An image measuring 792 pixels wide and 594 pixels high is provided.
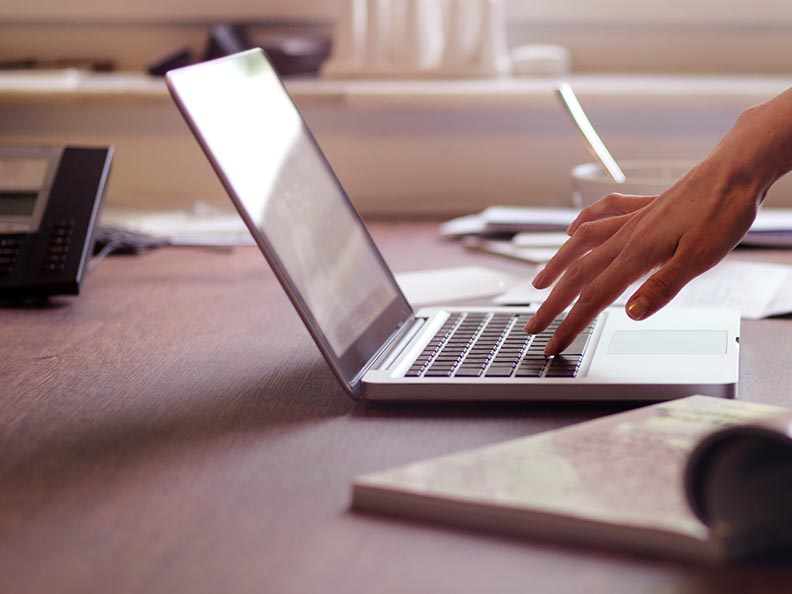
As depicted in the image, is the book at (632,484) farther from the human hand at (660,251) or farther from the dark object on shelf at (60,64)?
the dark object on shelf at (60,64)

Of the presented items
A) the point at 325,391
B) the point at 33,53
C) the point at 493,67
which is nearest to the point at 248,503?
the point at 325,391

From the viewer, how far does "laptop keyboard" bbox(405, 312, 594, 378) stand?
2.72 feet

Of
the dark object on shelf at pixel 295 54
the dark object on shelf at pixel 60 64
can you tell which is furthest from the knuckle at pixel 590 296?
the dark object on shelf at pixel 60 64

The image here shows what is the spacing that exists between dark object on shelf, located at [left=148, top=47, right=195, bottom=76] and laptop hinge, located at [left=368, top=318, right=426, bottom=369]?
1055mm

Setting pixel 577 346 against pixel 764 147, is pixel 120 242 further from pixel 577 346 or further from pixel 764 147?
pixel 764 147

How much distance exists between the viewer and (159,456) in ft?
2.37

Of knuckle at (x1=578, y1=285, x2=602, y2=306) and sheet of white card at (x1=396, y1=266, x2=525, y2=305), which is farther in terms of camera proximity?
sheet of white card at (x1=396, y1=266, x2=525, y2=305)

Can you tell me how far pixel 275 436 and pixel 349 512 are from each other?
151 mm

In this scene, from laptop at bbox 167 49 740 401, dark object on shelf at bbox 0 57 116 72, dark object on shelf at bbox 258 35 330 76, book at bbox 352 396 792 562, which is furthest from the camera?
dark object on shelf at bbox 0 57 116 72

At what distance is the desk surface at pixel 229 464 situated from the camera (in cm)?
54

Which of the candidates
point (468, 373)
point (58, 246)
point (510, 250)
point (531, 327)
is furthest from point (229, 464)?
point (510, 250)

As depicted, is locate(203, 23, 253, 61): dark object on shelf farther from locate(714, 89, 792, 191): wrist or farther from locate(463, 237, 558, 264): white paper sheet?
locate(714, 89, 792, 191): wrist

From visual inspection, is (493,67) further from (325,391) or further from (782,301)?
(325,391)

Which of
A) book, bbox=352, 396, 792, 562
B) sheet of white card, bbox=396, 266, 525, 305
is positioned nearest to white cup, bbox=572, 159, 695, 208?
sheet of white card, bbox=396, 266, 525, 305
